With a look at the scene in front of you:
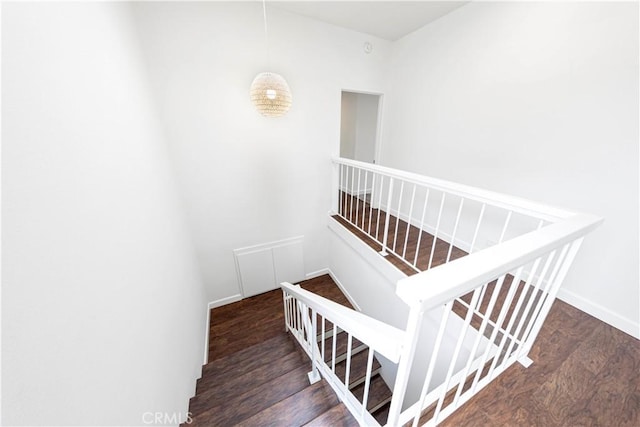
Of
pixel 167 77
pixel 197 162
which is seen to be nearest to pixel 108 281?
pixel 197 162

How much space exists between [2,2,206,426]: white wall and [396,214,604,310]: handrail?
876 millimetres

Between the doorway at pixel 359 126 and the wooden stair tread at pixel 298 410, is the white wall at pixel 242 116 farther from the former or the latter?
Answer: the wooden stair tread at pixel 298 410

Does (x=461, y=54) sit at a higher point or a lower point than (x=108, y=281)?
higher

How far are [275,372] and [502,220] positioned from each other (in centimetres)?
256

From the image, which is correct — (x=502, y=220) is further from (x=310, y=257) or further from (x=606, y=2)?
(x=310, y=257)

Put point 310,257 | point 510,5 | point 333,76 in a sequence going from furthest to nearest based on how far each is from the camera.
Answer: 1. point 310,257
2. point 333,76
3. point 510,5

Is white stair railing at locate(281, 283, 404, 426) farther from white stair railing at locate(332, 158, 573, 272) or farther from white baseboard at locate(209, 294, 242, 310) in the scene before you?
white baseboard at locate(209, 294, 242, 310)

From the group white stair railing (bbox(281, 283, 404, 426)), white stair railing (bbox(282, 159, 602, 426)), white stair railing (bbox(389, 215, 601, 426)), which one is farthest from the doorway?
white stair railing (bbox(281, 283, 404, 426))

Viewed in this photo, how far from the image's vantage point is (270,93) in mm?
1846

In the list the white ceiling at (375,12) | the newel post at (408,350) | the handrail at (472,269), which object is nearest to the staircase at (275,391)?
the newel post at (408,350)

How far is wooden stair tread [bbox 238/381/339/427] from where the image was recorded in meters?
1.26

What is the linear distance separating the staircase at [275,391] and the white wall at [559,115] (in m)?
2.07

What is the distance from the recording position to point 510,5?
1.81 metres

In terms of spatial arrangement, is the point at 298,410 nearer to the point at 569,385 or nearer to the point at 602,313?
the point at 569,385
